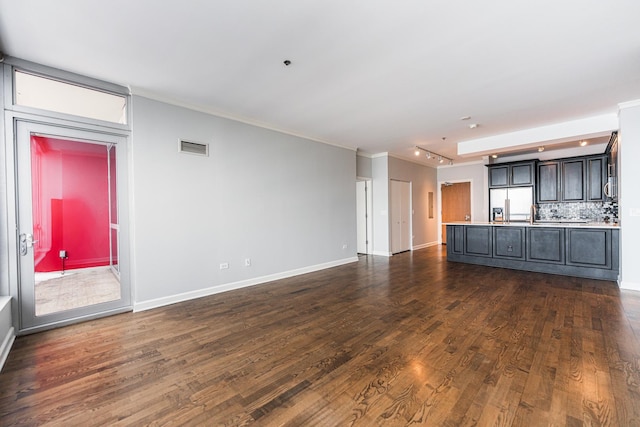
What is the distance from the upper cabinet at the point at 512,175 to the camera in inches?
272

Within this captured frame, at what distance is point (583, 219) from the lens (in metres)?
6.61

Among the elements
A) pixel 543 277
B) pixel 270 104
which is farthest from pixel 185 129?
Answer: pixel 543 277

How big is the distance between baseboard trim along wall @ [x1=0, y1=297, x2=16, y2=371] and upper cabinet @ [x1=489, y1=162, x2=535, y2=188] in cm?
913

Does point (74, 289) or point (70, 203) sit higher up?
point (70, 203)

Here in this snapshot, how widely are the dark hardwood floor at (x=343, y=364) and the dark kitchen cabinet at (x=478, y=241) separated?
88.1 inches

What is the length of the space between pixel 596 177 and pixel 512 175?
1547 mm

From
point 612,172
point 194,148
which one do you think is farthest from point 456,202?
point 194,148

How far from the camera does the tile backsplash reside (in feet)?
20.5

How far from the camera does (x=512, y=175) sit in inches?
283

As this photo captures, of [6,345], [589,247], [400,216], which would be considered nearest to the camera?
[6,345]

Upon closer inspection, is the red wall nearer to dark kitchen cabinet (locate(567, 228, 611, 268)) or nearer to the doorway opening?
the doorway opening

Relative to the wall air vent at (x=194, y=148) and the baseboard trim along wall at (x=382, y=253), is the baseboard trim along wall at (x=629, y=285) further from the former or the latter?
the wall air vent at (x=194, y=148)

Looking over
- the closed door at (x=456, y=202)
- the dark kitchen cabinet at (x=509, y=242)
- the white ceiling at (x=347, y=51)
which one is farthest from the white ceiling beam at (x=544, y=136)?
the closed door at (x=456, y=202)

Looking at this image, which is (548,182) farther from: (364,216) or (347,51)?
(347,51)
